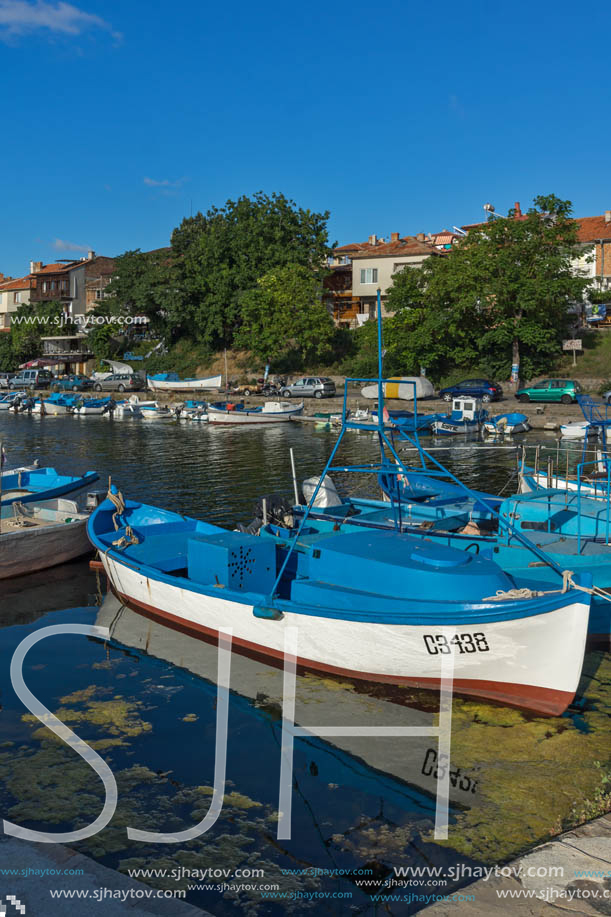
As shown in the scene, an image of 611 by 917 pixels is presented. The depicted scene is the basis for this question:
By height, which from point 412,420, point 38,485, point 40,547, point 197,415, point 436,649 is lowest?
point 40,547

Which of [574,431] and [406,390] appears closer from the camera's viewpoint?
[574,431]

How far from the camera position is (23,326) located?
87062 millimetres

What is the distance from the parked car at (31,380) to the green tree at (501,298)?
38250 mm

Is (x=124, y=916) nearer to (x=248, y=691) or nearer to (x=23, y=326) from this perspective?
(x=248, y=691)

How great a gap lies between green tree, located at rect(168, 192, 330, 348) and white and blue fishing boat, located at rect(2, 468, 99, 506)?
4418cm

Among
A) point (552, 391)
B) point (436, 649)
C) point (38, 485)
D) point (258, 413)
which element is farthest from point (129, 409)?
point (436, 649)

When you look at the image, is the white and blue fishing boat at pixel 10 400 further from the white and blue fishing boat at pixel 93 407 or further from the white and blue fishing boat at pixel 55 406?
the white and blue fishing boat at pixel 93 407

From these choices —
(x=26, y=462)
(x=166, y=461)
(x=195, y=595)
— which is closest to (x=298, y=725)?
(x=195, y=595)

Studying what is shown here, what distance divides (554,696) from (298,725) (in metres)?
3.06

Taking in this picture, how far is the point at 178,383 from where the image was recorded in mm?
64125

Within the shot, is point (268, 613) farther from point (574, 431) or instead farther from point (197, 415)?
point (197, 415)
